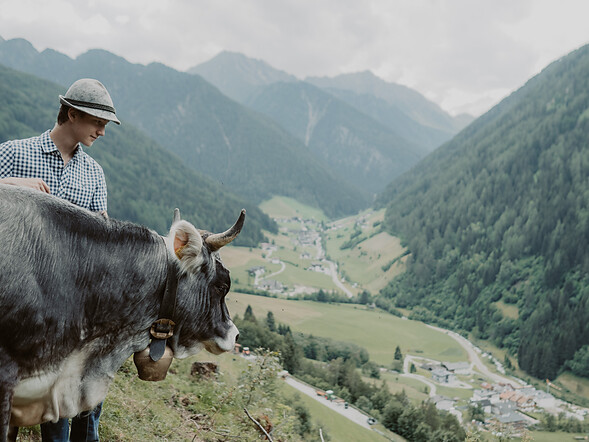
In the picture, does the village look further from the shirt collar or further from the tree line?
the shirt collar

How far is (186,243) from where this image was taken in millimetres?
2701

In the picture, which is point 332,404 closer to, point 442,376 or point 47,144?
point 47,144

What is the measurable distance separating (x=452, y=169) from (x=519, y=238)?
49.2 metres

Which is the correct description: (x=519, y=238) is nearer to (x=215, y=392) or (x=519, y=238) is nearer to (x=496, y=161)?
(x=496, y=161)

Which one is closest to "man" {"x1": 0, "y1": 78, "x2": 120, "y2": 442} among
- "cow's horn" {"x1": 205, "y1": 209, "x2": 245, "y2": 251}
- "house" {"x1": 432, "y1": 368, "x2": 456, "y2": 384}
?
"cow's horn" {"x1": 205, "y1": 209, "x2": 245, "y2": 251}

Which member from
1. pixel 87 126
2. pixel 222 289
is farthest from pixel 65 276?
pixel 87 126

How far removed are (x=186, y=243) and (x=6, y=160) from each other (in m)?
1.38

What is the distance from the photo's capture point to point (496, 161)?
14862 cm

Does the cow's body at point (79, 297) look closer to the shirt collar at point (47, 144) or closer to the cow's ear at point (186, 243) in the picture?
the cow's ear at point (186, 243)

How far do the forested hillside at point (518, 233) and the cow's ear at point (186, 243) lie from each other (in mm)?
98936

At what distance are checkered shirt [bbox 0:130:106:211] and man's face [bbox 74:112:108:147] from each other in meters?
0.17

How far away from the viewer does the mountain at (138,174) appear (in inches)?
5138

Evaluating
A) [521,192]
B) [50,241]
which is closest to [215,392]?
[50,241]

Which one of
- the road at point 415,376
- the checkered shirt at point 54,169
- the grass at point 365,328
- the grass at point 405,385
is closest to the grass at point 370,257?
the grass at point 365,328
